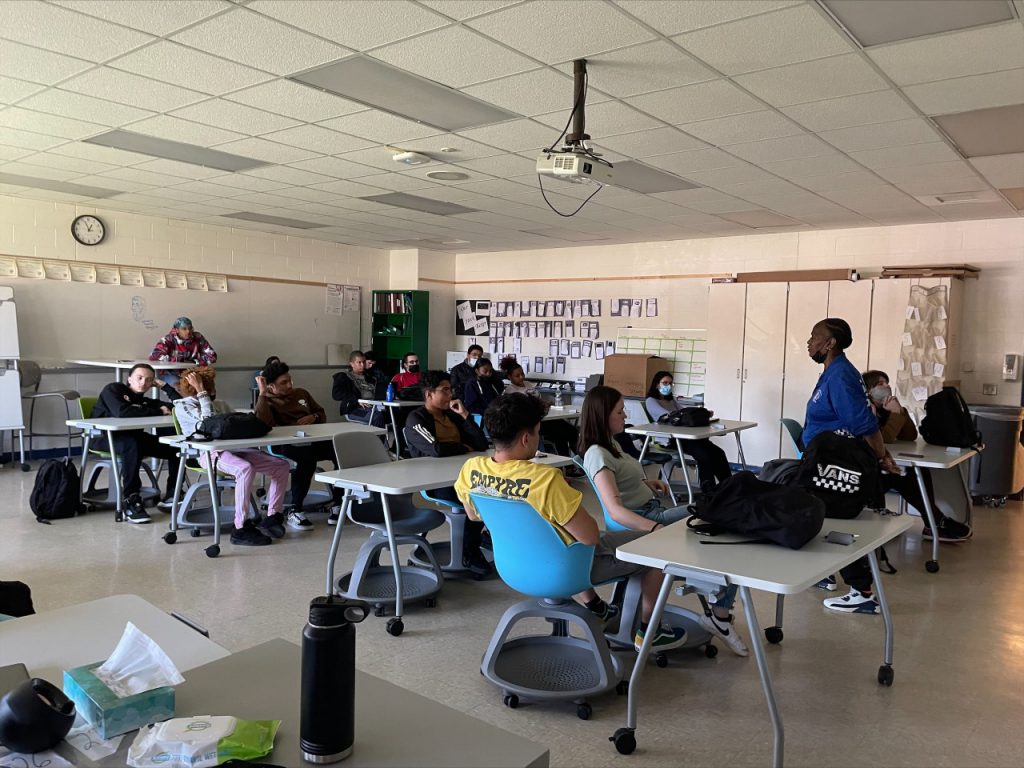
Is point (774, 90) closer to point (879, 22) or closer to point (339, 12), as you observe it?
point (879, 22)

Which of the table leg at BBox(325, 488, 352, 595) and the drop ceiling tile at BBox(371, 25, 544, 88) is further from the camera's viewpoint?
the table leg at BBox(325, 488, 352, 595)

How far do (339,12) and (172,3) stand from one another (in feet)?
2.13

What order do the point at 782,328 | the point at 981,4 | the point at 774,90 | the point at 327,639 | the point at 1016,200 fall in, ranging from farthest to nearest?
the point at 782,328 → the point at 1016,200 → the point at 774,90 → the point at 981,4 → the point at 327,639

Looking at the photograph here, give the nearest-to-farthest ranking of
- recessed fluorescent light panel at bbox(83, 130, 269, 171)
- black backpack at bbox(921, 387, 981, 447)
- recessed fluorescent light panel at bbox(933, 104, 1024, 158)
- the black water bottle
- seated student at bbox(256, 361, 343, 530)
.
A: 1. the black water bottle
2. recessed fluorescent light panel at bbox(933, 104, 1024, 158)
3. recessed fluorescent light panel at bbox(83, 130, 269, 171)
4. black backpack at bbox(921, 387, 981, 447)
5. seated student at bbox(256, 361, 343, 530)

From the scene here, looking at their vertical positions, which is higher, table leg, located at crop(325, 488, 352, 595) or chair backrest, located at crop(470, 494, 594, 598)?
chair backrest, located at crop(470, 494, 594, 598)

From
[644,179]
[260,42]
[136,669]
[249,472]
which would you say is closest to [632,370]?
[644,179]

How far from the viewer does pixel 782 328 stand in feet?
26.4

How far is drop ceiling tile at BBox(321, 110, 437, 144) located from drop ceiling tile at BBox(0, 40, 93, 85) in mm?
1343

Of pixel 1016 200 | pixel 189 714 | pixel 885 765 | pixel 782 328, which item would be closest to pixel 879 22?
pixel 885 765

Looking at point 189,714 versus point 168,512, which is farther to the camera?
point 168,512

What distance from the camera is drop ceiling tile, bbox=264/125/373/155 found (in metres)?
4.81

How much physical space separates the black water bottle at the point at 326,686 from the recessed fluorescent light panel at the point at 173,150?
4.90 metres

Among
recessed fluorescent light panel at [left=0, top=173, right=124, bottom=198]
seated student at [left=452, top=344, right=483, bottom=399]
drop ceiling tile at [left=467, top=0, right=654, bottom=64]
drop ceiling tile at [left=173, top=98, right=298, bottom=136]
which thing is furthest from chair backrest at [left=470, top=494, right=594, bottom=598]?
recessed fluorescent light panel at [left=0, top=173, right=124, bottom=198]

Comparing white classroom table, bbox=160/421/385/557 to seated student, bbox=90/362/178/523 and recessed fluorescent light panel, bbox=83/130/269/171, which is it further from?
recessed fluorescent light panel, bbox=83/130/269/171
